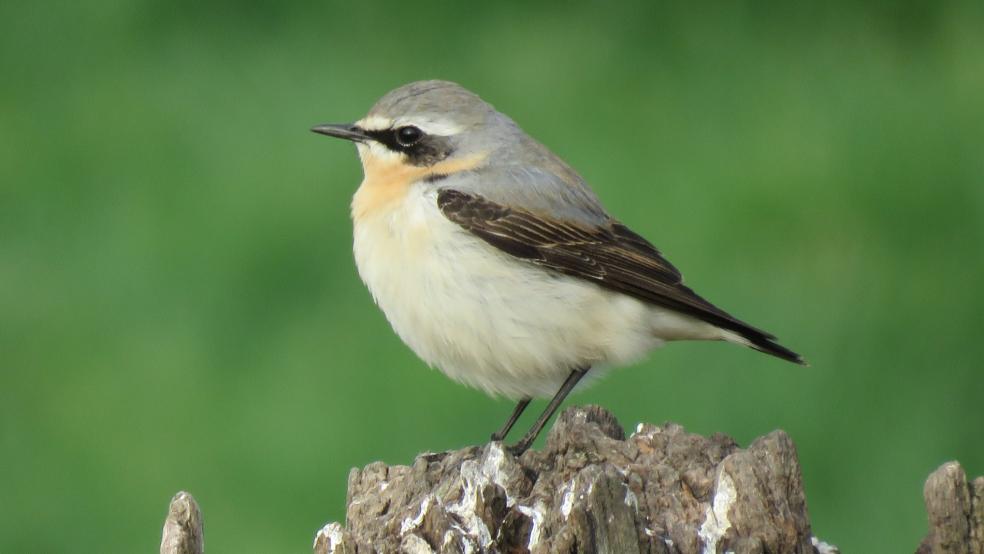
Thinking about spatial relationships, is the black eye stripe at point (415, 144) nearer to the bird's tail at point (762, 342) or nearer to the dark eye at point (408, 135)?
the dark eye at point (408, 135)

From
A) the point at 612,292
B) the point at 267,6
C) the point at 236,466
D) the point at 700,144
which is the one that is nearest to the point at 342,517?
the point at 236,466

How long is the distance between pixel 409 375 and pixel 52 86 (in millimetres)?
3821

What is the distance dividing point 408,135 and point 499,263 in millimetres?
789

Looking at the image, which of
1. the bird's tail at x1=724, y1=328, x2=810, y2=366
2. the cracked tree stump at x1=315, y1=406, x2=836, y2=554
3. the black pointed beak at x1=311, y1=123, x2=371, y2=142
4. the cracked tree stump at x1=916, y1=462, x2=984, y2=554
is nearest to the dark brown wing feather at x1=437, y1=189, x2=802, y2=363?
the bird's tail at x1=724, y1=328, x2=810, y2=366

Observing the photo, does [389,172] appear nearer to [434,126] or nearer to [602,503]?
[434,126]

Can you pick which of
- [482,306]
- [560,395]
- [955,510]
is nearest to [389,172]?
[482,306]

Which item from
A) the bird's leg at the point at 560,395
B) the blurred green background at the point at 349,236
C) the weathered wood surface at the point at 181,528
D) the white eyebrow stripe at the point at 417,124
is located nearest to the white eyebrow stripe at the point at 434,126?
the white eyebrow stripe at the point at 417,124

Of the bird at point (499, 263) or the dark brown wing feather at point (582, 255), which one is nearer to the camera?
the bird at point (499, 263)

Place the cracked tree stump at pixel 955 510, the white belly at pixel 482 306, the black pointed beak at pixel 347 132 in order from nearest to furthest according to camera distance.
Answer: the cracked tree stump at pixel 955 510 < the white belly at pixel 482 306 < the black pointed beak at pixel 347 132

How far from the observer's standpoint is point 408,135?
7820mm

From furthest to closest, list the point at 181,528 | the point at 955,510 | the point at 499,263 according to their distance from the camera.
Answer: the point at 499,263
the point at 181,528
the point at 955,510

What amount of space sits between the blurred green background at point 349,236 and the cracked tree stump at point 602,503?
9.36 feet

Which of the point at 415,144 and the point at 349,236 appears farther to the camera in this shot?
the point at 349,236

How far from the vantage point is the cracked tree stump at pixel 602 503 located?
17.7 ft
